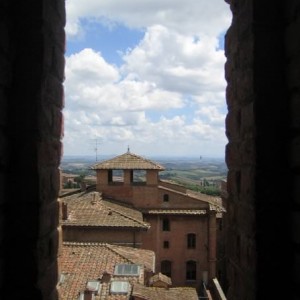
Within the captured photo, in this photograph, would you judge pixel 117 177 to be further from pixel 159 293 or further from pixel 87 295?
pixel 87 295

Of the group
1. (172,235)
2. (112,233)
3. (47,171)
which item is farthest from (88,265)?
(47,171)

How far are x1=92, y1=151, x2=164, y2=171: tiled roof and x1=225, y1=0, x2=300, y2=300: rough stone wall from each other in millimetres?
27695

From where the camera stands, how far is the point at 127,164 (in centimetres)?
3141

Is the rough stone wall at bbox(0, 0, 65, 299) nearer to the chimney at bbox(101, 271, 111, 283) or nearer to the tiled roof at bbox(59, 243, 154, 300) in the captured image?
the tiled roof at bbox(59, 243, 154, 300)

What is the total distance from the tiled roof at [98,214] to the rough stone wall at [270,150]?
847 inches

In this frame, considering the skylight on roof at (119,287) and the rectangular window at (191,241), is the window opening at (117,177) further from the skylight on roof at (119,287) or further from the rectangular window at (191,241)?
the skylight on roof at (119,287)

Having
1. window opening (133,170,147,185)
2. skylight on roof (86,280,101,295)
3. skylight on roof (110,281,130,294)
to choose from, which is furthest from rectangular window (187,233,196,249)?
skylight on roof (86,280,101,295)

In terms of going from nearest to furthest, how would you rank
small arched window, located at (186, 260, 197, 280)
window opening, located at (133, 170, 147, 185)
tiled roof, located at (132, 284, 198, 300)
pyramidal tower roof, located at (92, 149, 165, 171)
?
tiled roof, located at (132, 284, 198, 300), small arched window, located at (186, 260, 197, 280), pyramidal tower roof, located at (92, 149, 165, 171), window opening, located at (133, 170, 147, 185)

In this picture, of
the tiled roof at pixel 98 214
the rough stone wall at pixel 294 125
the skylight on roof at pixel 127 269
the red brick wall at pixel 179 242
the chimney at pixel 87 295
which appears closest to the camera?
the rough stone wall at pixel 294 125

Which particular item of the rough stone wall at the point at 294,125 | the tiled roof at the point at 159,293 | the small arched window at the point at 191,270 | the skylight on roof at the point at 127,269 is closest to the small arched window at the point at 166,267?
the small arched window at the point at 191,270

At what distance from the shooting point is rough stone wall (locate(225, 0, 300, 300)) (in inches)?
116

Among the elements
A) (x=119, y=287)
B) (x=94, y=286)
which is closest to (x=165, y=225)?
(x=119, y=287)

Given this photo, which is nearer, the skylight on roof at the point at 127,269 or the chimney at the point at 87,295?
the chimney at the point at 87,295

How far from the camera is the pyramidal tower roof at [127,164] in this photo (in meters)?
31.0
